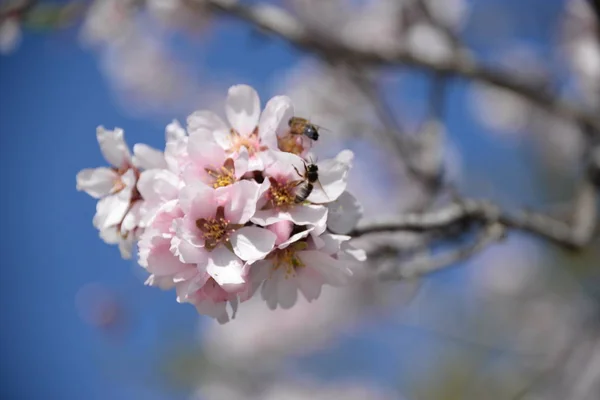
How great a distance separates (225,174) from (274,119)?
16 centimetres

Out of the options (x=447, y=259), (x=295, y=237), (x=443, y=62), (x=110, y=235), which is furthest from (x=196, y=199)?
(x=443, y=62)

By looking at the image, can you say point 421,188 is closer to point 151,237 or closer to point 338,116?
point 338,116

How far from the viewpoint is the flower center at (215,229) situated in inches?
43.3

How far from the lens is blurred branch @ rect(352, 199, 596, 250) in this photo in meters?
1.35

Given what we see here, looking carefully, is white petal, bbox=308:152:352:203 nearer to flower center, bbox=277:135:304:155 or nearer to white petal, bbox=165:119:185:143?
flower center, bbox=277:135:304:155

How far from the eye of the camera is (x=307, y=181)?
3.76 feet

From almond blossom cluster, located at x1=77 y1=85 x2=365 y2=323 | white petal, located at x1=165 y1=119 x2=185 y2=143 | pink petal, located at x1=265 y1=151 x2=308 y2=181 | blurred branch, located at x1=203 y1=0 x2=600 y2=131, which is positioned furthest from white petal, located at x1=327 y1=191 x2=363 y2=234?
blurred branch, located at x1=203 y1=0 x2=600 y2=131

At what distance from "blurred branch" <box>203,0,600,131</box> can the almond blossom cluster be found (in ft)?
4.32

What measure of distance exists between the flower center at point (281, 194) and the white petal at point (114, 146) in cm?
45

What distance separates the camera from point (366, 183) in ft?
16.7

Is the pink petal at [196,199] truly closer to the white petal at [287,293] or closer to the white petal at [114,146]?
the white petal at [287,293]

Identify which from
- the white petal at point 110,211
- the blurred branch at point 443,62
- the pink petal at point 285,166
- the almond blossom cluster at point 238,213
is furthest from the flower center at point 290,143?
the blurred branch at point 443,62

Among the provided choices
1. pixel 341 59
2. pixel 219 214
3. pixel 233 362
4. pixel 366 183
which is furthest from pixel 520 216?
pixel 233 362

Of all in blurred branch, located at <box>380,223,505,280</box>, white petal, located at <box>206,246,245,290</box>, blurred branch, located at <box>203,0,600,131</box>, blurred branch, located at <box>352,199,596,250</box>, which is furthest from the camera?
blurred branch, located at <box>203,0,600,131</box>
